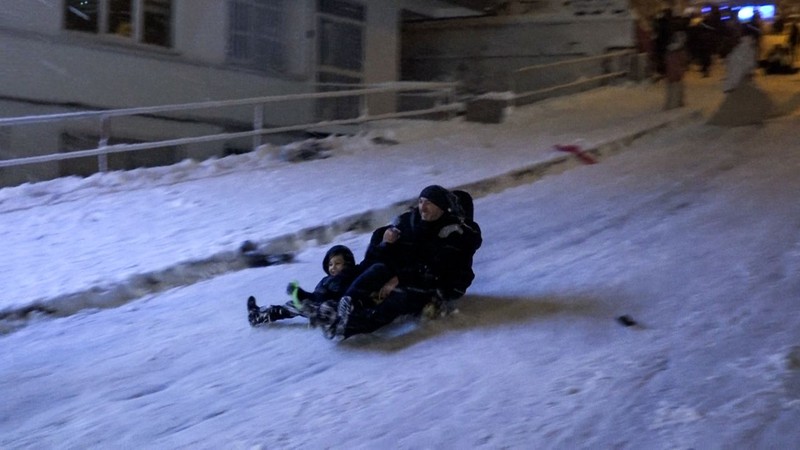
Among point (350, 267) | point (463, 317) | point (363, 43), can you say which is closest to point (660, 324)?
point (463, 317)

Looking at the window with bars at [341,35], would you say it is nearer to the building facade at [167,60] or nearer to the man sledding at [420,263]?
the building facade at [167,60]

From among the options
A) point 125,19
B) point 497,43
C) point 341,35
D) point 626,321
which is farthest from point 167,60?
point 626,321

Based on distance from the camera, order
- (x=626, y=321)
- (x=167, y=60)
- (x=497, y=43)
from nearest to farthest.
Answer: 1. (x=626, y=321)
2. (x=167, y=60)
3. (x=497, y=43)

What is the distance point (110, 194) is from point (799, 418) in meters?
8.07

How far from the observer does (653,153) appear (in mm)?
12555

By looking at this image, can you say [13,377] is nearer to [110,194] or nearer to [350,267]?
[350,267]

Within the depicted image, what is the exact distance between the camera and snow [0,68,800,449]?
479 cm

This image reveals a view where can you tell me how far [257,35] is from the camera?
687 inches

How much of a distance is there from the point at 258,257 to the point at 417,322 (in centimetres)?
237

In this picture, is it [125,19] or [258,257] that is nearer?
[258,257]

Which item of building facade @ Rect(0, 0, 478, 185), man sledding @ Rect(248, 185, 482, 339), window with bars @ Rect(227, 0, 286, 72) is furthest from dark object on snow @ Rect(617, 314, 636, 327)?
window with bars @ Rect(227, 0, 286, 72)

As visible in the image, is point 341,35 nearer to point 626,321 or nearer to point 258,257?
point 258,257

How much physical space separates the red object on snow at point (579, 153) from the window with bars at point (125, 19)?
23.9ft

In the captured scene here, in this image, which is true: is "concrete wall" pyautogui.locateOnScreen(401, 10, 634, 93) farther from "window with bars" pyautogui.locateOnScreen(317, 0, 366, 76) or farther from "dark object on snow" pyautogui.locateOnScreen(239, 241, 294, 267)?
"dark object on snow" pyautogui.locateOnScreen(239, 241, 294, 267)
